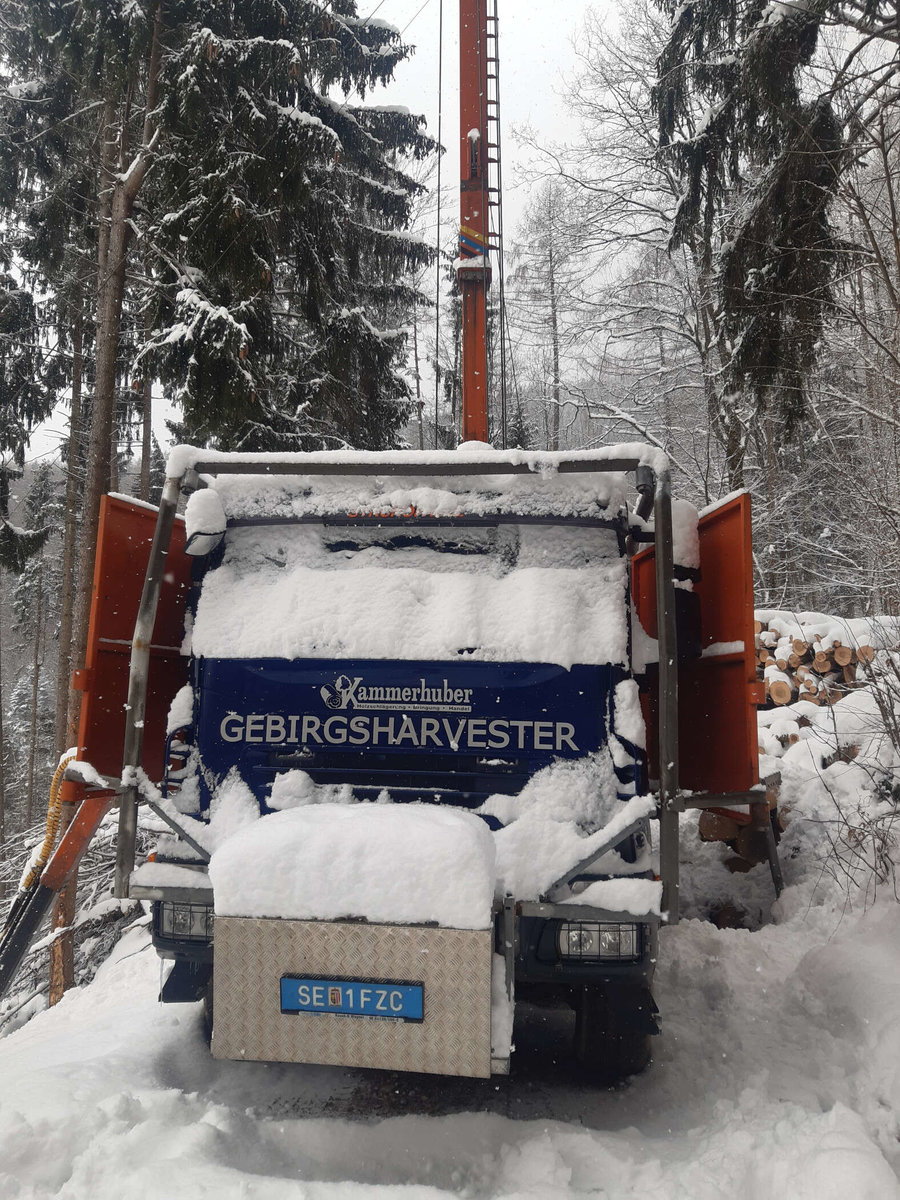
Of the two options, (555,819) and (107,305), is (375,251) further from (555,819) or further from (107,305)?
(555,819)

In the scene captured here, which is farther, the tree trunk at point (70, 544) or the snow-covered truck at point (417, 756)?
the tree trunk at point (70, 544)

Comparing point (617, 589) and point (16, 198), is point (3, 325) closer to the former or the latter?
point (16, 198)

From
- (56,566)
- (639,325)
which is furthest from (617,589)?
(56,566)

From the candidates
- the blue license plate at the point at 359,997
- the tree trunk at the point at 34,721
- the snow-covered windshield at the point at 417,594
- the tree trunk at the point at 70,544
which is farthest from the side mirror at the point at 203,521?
the tree trunk at the point at 34,721

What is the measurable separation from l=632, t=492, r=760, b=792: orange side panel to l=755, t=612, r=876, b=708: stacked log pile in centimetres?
437

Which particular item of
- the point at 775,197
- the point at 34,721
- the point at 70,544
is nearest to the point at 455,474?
the point at 775,197

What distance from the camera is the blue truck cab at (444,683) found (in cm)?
325

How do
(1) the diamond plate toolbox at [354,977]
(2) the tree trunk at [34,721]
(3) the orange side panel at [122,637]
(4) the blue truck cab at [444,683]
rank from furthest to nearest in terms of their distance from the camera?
(2) the tree trunk at [34,721], (3) the orange side panel at [122,637], (4) the blue truck cab at [444,683], (1) the diamond plate toolbox at [354,977]

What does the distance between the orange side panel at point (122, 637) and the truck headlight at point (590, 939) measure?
7.38 feet

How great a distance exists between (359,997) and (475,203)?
638cm

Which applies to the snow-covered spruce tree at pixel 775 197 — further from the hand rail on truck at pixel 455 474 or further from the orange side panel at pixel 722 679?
the hand rail on truck at pixel 455 474

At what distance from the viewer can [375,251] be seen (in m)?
13.5

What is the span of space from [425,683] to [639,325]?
15.3 m

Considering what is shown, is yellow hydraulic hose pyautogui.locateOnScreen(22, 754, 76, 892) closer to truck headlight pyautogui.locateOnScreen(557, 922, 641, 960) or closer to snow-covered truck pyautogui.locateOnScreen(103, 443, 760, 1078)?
snow-covered truck pyautogui.locateOnScreen(103, 443, 760, 1078)
